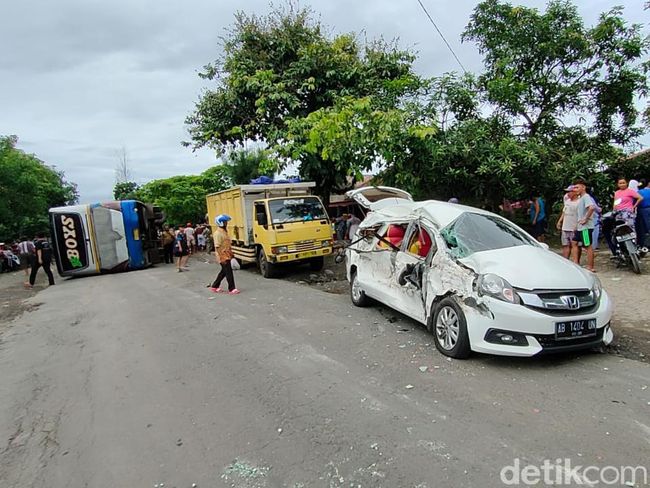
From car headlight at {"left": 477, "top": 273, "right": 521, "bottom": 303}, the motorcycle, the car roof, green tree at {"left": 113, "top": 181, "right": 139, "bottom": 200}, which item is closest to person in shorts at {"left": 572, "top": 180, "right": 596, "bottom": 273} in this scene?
the motorcycle

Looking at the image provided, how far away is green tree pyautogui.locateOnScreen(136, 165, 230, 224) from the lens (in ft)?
107

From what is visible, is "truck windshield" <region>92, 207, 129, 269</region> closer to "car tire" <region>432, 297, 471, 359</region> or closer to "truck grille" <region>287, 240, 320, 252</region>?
"truck grille" <region>287, 240, 320, 252</region>

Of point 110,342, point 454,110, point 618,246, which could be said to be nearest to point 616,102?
point 454,110

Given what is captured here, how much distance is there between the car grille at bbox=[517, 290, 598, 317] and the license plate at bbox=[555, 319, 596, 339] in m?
0.09

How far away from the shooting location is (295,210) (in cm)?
1216

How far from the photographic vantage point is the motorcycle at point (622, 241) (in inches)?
310

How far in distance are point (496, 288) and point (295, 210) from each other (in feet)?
27.0

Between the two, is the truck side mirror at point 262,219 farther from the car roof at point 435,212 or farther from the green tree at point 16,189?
the green tree at point 16,189

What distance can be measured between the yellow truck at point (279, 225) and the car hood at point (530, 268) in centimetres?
707

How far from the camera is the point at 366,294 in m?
7.41

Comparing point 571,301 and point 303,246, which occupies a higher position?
point 303,246

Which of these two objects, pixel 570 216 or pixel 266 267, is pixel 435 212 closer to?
pixel 570 216

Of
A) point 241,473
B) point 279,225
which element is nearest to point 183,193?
point 279,225

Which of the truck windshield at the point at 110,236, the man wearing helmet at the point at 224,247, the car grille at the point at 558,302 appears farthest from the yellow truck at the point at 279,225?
the car grille at the point at 558,302
